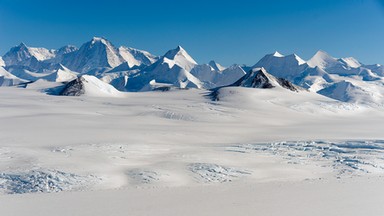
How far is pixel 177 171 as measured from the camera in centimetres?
1623

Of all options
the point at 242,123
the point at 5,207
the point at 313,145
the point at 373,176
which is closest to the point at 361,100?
the point at 242,123

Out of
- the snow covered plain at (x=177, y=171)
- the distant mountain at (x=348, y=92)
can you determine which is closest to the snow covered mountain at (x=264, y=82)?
the snow covered plain at (x=177, y=171)

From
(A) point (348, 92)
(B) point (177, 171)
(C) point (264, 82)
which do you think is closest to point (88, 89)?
(C) point (264, 82)

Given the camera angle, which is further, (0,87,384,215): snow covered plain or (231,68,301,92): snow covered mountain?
(231,68,301,92): snow covered mountain

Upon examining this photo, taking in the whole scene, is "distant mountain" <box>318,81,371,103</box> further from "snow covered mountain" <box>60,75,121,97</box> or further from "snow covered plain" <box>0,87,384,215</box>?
"snow covered plain" <box>0,87,384,215</box>

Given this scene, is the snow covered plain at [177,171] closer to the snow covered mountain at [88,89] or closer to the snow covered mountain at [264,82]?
the snow covered mountain at [88,89]

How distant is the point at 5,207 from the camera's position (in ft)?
36.2

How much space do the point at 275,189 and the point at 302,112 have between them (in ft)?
126

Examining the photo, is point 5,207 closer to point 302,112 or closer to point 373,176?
point 373,176

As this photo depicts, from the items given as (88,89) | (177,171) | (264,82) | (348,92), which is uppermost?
(348,92)

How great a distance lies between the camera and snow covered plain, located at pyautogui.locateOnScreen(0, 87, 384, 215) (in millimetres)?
11102

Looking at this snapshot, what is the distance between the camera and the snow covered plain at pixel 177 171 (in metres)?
11.1

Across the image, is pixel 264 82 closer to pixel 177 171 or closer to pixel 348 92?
pixel 177 171

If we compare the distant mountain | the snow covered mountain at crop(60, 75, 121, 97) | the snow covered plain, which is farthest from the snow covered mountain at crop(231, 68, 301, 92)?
the distant mountain
